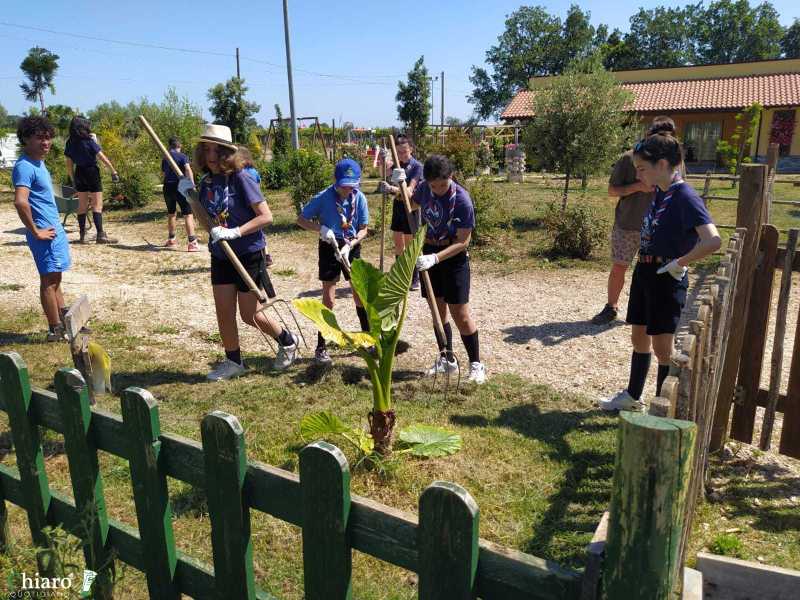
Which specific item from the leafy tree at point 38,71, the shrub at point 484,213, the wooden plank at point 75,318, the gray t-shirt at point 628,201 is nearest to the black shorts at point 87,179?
the shrub at point 484,213

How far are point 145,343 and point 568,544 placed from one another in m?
4.28

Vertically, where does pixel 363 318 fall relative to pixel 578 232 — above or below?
below

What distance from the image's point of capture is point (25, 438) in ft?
7.25

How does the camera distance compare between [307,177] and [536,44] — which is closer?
[307,177]

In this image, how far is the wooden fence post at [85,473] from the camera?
1.96 m

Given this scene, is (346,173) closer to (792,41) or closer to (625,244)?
(625,244)

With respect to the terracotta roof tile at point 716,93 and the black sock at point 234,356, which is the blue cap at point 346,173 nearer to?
the black sock at point 234,356

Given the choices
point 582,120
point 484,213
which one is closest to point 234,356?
point 484,213

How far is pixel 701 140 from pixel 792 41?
61.1m

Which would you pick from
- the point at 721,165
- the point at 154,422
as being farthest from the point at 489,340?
the point at 721,165

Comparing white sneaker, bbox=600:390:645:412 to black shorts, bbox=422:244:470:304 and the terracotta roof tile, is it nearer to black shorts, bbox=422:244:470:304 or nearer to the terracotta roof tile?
black shorts, bbox=422:244:470:304

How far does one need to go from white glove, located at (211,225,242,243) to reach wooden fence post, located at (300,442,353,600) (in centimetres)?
304

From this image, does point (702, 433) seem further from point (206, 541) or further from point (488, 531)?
point (206, 541)

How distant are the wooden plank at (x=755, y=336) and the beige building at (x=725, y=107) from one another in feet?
86.0
